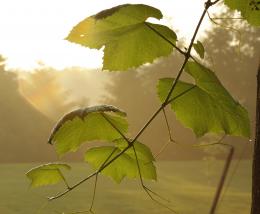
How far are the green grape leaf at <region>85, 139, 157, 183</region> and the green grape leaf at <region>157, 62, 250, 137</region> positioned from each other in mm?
50

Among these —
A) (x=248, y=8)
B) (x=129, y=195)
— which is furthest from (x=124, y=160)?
(x=129, y=195)

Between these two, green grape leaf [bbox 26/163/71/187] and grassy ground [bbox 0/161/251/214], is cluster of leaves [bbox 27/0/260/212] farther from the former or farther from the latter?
grassy ground [bbox 0/161/251/214]

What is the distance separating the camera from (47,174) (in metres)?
0.36

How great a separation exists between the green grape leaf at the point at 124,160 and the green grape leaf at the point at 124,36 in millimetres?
69

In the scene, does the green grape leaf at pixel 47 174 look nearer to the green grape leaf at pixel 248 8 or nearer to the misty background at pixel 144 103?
the green grape leaf at pixel 248 8

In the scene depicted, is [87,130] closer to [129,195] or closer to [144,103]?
[129,195]

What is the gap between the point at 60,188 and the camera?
12141 mm

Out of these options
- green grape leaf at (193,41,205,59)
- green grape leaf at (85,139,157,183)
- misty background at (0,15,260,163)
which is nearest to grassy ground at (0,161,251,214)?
misty background at (0,15,260,163)

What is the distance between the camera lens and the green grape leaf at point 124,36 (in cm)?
29

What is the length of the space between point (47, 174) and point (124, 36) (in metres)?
0.12

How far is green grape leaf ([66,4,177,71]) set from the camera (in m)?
0.29

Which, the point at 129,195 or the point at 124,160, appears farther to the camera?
the point at 129,195

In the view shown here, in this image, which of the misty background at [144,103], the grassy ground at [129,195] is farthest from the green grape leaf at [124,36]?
the misty background at [144,103]

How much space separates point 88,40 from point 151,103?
69.7ft
